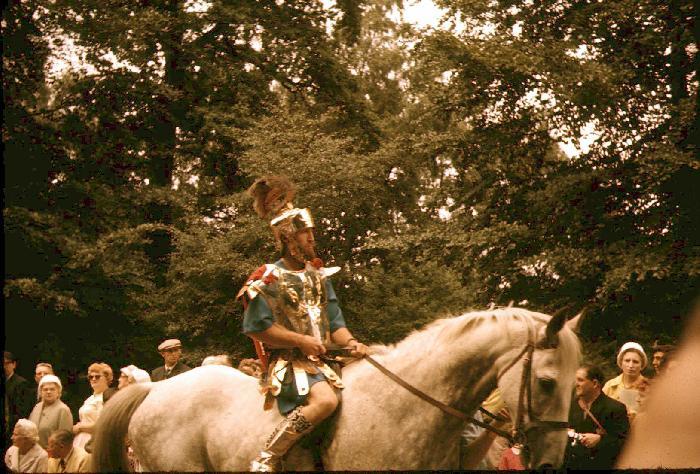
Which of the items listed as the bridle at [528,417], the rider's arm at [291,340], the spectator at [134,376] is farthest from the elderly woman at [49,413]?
the bridle at [528,417]

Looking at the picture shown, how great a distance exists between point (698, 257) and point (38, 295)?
1348cm

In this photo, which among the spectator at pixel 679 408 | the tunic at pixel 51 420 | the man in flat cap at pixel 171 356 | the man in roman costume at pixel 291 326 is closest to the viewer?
the spectator at pixel 679 408

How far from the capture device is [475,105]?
70.0 ft

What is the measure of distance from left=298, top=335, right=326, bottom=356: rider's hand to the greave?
355 millimetres

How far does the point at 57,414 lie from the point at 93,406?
0.65 m

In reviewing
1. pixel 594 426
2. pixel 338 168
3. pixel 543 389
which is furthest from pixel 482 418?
pixel 338 168

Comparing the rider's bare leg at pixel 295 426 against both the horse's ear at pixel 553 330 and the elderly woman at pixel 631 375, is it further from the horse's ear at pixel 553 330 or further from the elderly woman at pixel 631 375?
the elderly woman at pixel 631 375

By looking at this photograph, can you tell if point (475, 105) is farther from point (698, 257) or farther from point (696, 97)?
point (698, 257)

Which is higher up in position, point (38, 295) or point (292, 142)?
point (292, 142)

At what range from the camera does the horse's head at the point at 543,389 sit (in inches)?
204

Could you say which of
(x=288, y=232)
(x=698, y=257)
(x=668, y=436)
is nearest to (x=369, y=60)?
(x=698, y=257)

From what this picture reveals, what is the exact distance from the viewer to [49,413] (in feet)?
36.6

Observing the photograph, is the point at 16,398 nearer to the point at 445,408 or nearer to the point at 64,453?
the point at 64,453

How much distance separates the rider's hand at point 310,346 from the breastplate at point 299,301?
0.66 ft
